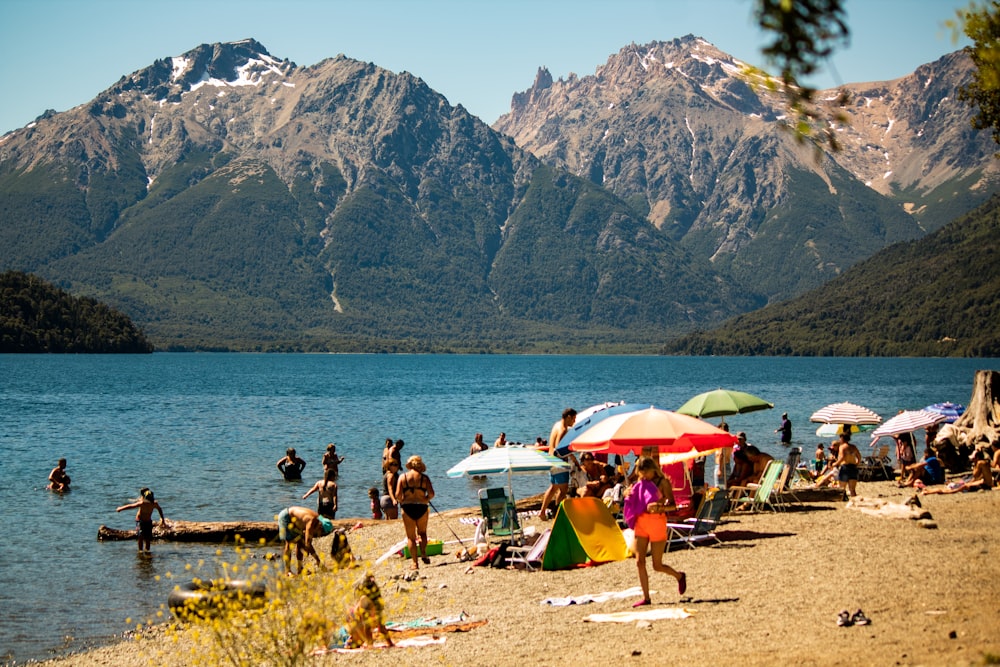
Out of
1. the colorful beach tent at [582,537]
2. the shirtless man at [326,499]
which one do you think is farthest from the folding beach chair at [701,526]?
the shirtless man at [326,499]

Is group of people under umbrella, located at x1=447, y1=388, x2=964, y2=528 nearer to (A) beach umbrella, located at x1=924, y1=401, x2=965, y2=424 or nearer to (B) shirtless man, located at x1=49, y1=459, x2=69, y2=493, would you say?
(A) beach umbrella, located at x1=924, y1=401, x2=965, y2=424

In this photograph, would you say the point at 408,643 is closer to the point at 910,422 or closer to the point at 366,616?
the point at 366,616

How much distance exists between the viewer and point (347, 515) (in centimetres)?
2805

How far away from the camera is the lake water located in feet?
62.1

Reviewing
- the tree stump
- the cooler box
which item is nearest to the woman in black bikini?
the cooler box

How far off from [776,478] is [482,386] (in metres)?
99.1

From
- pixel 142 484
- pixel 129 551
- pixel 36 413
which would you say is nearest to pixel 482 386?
pixel 36 413

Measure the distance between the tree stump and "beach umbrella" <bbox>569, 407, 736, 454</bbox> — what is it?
13087 millimetres

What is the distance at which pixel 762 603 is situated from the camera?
12.2 meters

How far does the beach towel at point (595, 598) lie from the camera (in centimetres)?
1344

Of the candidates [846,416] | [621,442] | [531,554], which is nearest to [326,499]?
[531,554]

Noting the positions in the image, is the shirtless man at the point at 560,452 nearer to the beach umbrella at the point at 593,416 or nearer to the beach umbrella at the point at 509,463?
the beach umbrella at the point at 593,416

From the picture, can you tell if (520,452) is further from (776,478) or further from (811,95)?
(811,95)

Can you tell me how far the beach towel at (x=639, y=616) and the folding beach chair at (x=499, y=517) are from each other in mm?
5324
